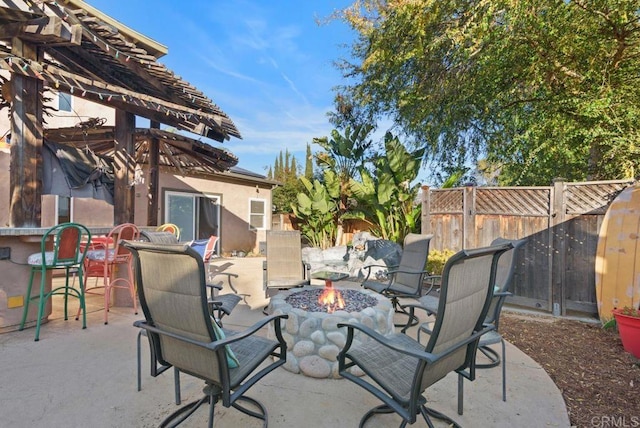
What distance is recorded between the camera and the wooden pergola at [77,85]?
136 inches

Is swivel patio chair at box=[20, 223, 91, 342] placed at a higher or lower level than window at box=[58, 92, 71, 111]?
lower

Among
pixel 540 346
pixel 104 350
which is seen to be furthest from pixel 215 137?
pixel 540 346

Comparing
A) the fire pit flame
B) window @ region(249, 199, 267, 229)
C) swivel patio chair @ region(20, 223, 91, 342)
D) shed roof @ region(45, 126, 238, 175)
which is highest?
shed roof @ region(45, 126, 238, 175)

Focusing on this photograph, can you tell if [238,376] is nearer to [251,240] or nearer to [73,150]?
[73,150]

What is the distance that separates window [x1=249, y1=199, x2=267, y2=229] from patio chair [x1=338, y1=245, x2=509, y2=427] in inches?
398

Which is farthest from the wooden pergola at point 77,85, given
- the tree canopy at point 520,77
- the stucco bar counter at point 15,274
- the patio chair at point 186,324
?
the tree canopy at point 520,77

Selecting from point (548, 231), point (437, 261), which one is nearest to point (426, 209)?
point (437, 261)

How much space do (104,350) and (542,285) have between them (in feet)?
18.7

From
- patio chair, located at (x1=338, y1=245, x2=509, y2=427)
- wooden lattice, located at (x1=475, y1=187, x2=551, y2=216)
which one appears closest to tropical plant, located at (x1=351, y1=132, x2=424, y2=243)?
wooden lattice, located at (x1=475, y1=187, x2=551, y2=216)

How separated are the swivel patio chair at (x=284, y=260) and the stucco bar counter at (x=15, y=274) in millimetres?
2745

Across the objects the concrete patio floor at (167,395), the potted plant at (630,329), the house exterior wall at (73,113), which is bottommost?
the concrete patio floor at (167,395)

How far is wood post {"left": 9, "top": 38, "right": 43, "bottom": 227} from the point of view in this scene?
11.9 feet

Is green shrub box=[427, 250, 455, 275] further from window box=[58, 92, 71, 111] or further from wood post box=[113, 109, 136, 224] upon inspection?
window box=[58, 92, 71, 111]

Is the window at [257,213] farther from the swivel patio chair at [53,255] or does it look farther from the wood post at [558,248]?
the wood post at [558,248]
